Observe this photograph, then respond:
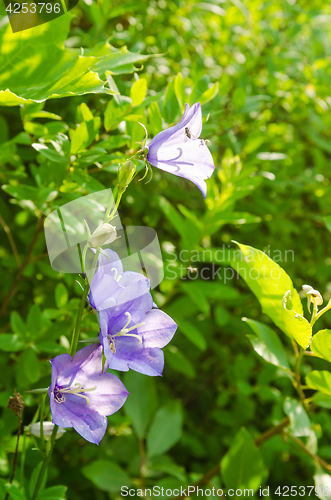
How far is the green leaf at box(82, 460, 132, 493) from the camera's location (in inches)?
48.3

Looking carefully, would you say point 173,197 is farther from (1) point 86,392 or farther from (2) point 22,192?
(1) point 86,392

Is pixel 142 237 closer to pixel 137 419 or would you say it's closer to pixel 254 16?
pixel 137 419

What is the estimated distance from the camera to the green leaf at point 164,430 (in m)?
1.38

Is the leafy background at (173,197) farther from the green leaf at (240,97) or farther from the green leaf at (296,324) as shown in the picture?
the green leaf at (296,324)

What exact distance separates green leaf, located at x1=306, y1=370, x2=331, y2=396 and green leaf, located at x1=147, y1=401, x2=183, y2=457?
0.73 m

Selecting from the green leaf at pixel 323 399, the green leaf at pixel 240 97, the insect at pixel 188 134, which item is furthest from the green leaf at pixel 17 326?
the green leaf at pixel 240 97

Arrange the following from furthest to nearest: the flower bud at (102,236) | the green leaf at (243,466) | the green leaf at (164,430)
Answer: the green leaf at (164,430) → the green leaf at (243,466) → the flower bud at (102,236)

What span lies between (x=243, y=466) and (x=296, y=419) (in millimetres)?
275

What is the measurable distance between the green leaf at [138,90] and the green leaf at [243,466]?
0.89 m

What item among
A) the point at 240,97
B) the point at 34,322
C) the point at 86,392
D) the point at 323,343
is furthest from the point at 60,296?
the point at 240,97

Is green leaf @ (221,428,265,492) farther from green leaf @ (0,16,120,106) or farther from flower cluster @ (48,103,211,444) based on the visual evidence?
green leaf @ (0,16,120,106)

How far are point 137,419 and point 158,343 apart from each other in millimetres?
900

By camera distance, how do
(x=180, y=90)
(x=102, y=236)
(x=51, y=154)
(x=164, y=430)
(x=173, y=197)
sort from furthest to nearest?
1. (x=173, y=197)
2. (x=164, y=430)
3. (x=180, y=90)
4. (x=51, y=154)
5. (x=102, y=236)

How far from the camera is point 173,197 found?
1.52 meters
